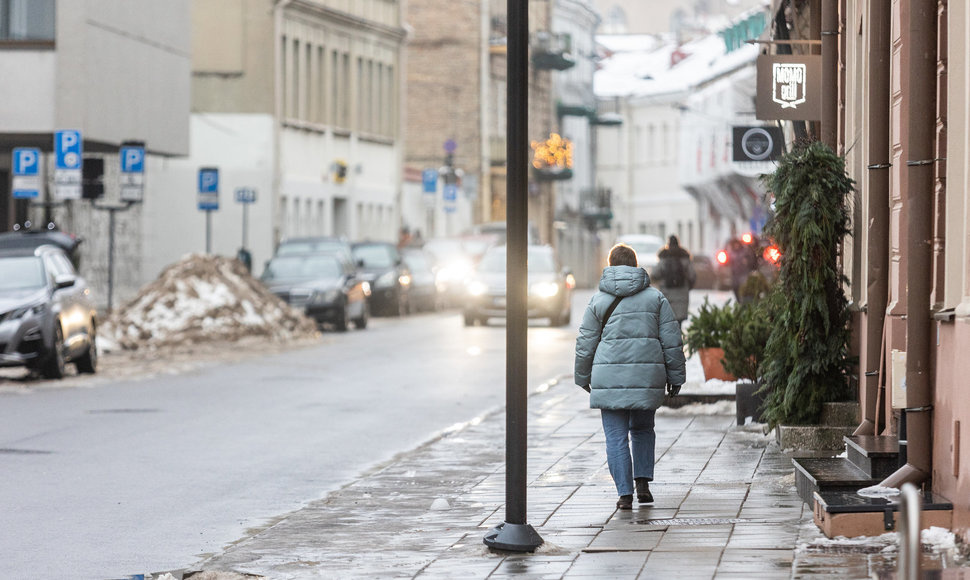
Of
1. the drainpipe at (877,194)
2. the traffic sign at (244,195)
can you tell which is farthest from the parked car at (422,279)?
the drainpipe at (877,194)

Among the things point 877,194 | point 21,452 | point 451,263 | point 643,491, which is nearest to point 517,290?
point 643,491

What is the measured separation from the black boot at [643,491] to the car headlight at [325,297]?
25.9 m

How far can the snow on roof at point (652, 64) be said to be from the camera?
10656 cm

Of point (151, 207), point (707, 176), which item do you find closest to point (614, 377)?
point (151, 207)

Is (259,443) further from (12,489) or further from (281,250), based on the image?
(281,250)

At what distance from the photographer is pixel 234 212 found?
194 feet

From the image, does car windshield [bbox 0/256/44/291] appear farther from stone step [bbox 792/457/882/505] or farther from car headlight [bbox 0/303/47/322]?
→ stone step [bbox 792/457/882/505]

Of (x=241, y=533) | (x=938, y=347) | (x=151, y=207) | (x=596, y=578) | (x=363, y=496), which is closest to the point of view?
(x=596, y=578)

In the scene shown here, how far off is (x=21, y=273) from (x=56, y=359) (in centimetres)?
116

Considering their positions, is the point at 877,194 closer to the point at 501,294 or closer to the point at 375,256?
the point at 501,294

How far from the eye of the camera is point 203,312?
3319 centimetres

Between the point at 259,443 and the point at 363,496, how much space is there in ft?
12.8

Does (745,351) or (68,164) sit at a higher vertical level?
(68,164)

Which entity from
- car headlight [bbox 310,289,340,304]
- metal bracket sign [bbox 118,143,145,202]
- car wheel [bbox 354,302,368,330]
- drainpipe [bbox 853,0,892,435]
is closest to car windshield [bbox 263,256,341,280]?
car headlight [bbox 310,289,340,304]
